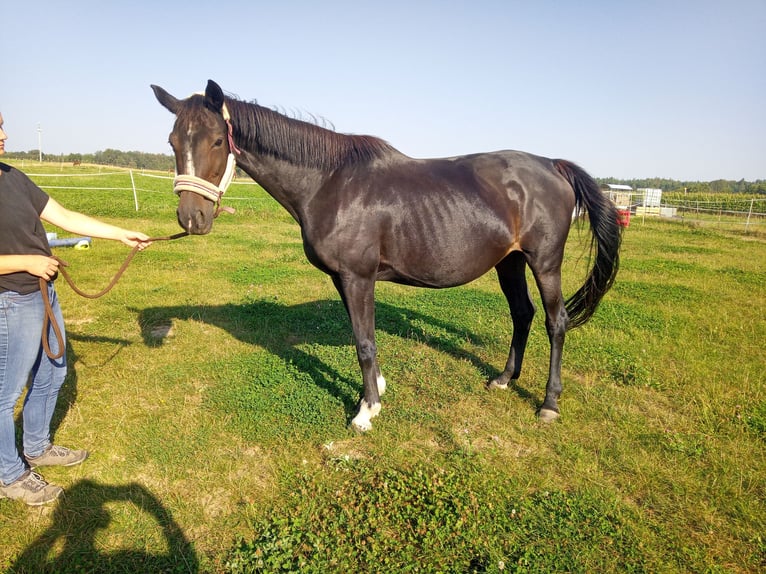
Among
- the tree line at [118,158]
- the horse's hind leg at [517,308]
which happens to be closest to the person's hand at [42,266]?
the horse's hind leg at [517,308]

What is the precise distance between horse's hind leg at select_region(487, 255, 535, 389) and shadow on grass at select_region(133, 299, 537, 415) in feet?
0.75

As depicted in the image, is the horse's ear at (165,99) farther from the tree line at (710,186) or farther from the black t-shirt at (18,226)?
the tree line at (710,186)

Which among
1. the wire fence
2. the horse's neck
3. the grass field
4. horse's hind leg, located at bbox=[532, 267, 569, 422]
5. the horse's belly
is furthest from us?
the wire fence

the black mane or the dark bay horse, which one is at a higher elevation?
the black mane

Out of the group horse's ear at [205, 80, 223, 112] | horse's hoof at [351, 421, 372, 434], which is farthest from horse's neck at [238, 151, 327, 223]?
horse's hoof at [351, 421, 372, 434]

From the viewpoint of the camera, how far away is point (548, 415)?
3980mm

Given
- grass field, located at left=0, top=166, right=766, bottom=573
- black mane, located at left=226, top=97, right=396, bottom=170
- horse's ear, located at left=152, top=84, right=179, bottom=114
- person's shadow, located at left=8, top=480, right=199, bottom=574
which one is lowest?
person's shadow, located at left=8, top=480, right=199, bottom=574

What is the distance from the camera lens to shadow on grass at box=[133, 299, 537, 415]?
4996mm

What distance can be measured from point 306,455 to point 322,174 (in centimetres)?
238

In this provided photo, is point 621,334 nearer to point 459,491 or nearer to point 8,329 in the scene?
point 459,491

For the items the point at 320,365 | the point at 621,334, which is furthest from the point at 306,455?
the point at 621,334

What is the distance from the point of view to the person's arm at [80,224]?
298cm

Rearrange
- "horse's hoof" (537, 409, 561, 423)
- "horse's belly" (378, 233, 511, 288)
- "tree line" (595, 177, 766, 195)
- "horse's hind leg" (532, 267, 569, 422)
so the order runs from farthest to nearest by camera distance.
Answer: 1. "tree line" (595, 177, 766, 195)
2. "horse's hind leg" (532, 267, 569, 422)
3. "horse's hoof" (537, 409, 561, 423)
4. "horse's belly" (378, 233, 511, 288)

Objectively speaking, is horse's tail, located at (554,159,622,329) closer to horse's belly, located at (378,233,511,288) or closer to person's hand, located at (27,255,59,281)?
horse's belly, located at (378,233,511,288)
